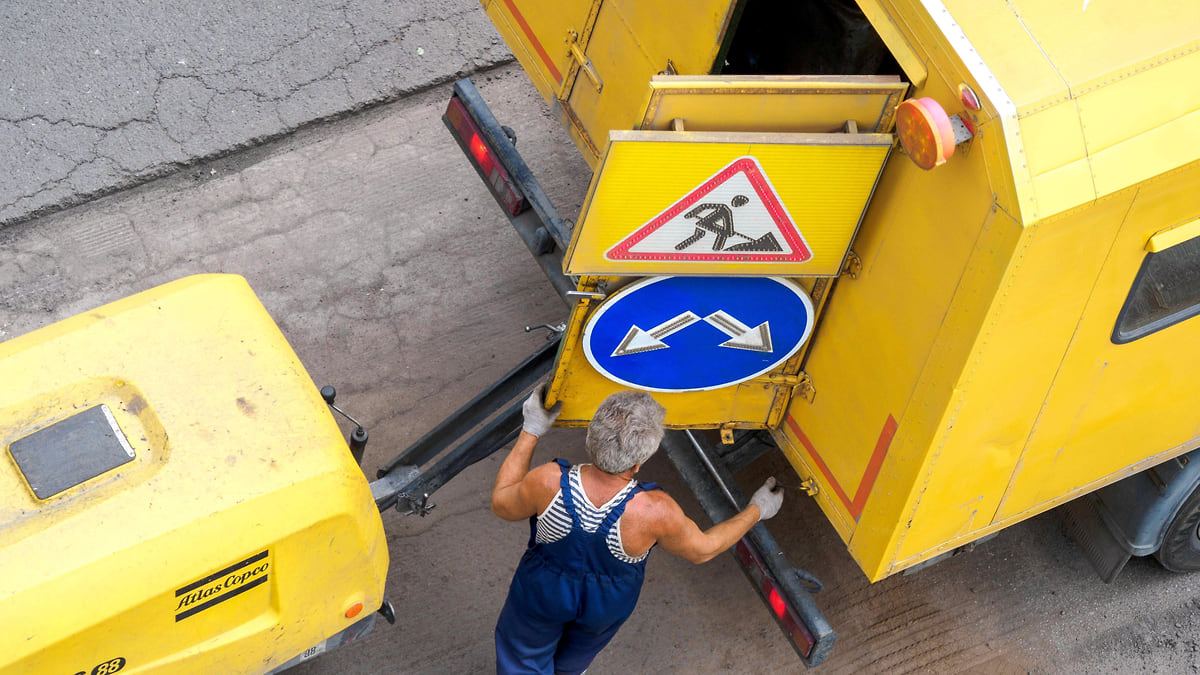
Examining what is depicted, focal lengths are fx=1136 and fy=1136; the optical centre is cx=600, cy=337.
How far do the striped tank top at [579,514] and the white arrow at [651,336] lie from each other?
1.17 ft

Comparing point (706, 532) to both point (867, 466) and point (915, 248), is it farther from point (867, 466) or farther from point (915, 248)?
point (915, 248)

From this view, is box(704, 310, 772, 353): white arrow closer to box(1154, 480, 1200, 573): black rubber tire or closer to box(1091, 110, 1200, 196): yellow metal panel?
box(1091, 110, 1200, 196): yellow metal panel

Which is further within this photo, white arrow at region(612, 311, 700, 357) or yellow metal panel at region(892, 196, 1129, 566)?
white arrow at region(612, 311, 700, 357)

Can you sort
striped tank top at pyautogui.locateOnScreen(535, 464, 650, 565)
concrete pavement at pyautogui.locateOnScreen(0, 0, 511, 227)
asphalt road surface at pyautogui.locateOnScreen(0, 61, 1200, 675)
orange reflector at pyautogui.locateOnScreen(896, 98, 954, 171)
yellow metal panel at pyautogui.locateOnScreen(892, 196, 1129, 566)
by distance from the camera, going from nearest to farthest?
1. orange reflector at pyautogui.locateOnScreen(896, 98, 954, 171)
2. yellow metal panel at pyautogui.locateOnScreen(892, 196, 1129, 566)
3. striped tank top at pyautogui.locateOnScreen(535, 464, 650, 565)
4. asphalt road surface at pyautogui.locateOnScreen(0, 61, 1200, 675)
5. concrete pavement at pyautogui.locateOnScreen(0, 0, 511, 227)

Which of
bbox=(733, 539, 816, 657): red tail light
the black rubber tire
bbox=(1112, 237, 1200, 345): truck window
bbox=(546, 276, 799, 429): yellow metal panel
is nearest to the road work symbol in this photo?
bbox=(546, 276, 799, 429): yellow metal panel

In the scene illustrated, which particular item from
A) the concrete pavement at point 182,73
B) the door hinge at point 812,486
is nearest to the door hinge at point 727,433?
the door hinge at point 812,486

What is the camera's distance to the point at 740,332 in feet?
10.3

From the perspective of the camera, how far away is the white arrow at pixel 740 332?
10.1ft

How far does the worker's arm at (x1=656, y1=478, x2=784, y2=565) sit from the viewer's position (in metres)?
3.15

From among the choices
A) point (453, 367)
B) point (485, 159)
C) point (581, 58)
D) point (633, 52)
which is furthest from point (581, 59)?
point (453, 367)

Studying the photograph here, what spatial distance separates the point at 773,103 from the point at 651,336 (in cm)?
77

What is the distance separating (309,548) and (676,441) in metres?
1.30

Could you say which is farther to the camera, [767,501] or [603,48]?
[603,48]

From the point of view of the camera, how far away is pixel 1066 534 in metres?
4.59
